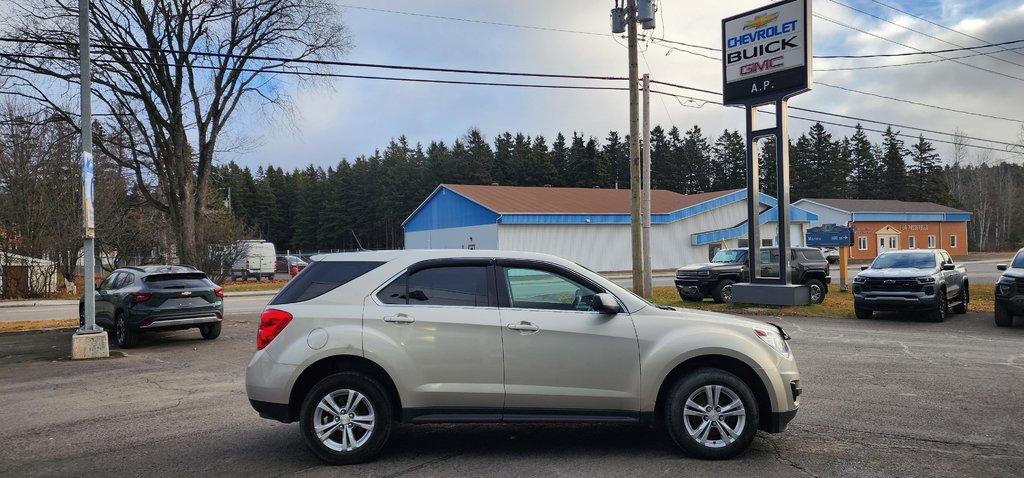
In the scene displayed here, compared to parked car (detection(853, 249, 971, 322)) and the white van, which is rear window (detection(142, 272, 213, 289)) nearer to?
parked car (detection(853, 249, 971, 322))

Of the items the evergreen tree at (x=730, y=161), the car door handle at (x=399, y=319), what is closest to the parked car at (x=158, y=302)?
the car door handle at (x=399, y=319)

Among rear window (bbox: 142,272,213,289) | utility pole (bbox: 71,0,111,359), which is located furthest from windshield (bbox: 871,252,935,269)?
utility pole (bbox: 71,0,111,359)

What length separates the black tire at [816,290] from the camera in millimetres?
20516

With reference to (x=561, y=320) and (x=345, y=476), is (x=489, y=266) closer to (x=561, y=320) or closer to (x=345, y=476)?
(x=561, y=320)

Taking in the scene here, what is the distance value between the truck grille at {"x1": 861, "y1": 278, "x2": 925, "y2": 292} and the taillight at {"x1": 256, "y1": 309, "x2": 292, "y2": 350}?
15244mm

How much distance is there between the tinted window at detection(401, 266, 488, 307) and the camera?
18.0 ft

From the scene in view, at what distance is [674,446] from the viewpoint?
5680 millimetres

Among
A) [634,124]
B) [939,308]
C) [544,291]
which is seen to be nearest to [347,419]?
[544,291]

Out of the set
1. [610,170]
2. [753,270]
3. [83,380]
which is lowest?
[83,380]

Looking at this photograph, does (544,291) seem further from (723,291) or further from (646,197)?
(723,291)

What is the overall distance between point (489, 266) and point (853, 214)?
6065cm

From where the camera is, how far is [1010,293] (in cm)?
1411

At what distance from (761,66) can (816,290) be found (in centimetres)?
712

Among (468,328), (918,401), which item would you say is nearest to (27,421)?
(468,328)
